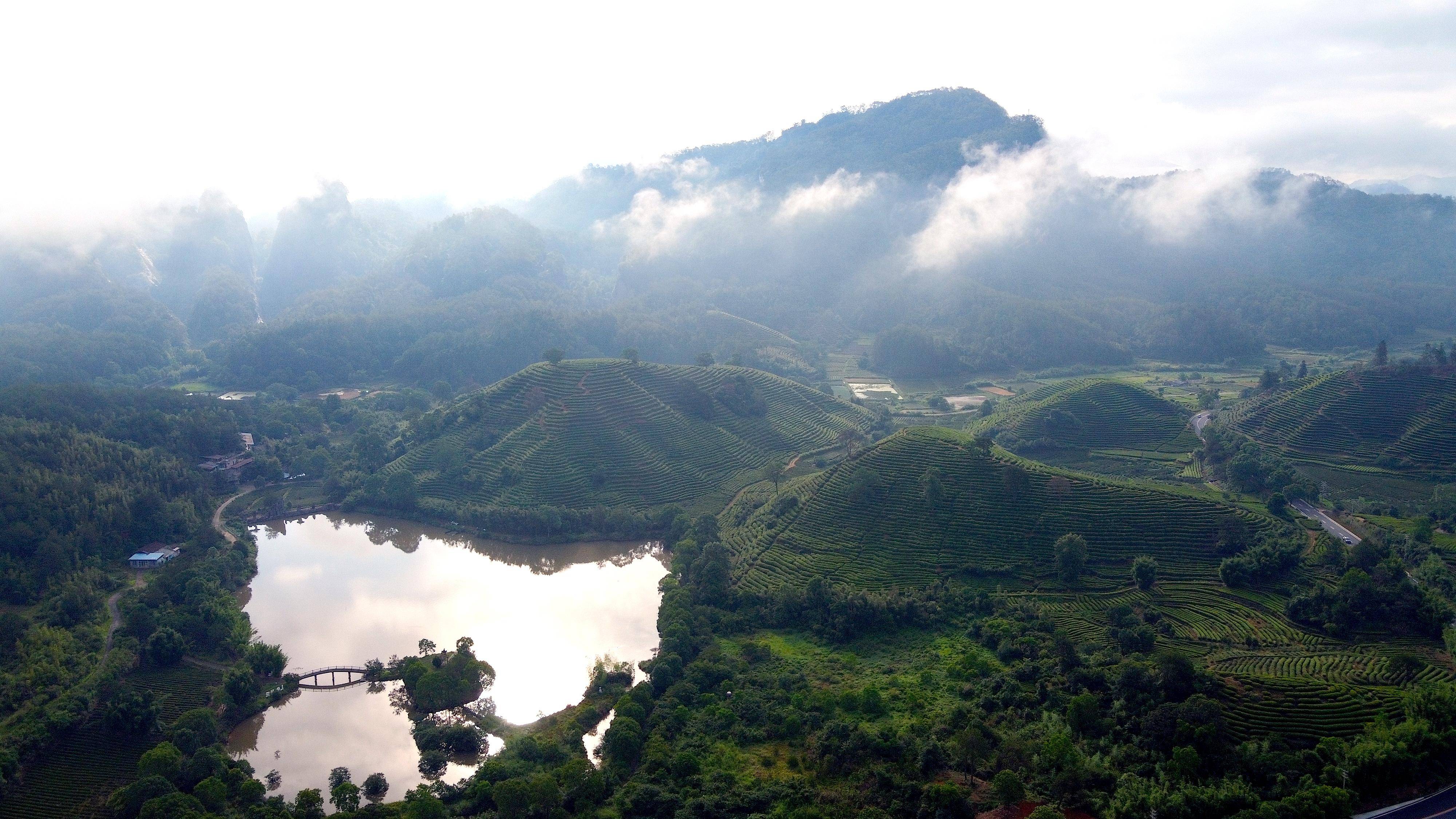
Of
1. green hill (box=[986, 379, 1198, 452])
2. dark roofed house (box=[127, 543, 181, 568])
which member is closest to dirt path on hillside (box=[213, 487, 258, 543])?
dark roofed house (box=[127, 543, 181, 568])

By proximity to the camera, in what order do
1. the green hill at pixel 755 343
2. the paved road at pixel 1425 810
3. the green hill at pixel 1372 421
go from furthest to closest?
the green hill at pixel 755 343, the green hill at pixel 1372 421, the paved road at pixel 1425 810

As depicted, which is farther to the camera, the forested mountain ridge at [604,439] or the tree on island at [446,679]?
the forested mountain ridge at [604,439]

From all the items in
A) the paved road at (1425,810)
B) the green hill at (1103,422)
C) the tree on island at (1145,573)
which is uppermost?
the green hill at (1103,422)

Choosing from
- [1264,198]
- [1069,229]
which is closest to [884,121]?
[1069,229]

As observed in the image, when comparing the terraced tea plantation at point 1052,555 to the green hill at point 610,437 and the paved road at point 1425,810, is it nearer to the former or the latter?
the paved road at point 1425,810

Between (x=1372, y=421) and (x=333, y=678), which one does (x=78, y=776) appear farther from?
(x=1372, y=421)

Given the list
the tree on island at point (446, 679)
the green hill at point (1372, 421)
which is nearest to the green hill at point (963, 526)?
the tree on island at point (446, 679)

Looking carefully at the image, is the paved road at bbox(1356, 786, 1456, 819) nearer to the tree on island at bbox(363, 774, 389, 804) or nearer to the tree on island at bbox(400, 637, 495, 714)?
the tree on island at bbox(363, 774, 389, 804)

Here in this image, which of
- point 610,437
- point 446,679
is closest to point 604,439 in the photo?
point 610,437
